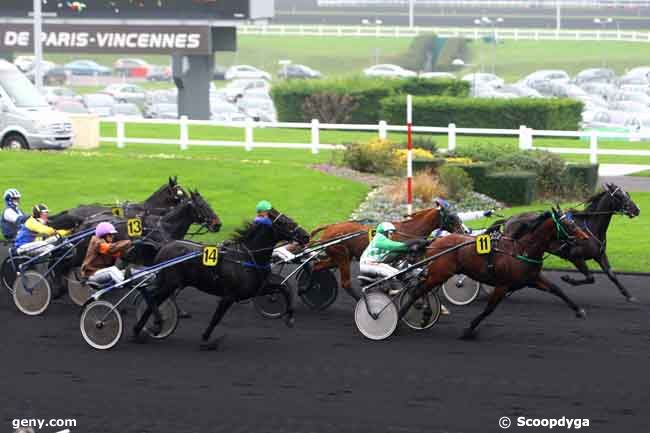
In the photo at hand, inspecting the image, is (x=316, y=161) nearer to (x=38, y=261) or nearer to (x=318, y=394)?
(x=38, y=261)

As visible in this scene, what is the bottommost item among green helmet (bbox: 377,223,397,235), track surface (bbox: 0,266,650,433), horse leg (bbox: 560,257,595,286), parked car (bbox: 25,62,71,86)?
track surface (bbox: 0,266,650,433)

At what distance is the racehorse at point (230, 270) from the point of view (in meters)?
14.1

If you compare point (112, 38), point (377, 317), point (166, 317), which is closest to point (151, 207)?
point (166, 317)

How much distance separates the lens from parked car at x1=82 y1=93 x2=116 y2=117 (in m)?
53.6

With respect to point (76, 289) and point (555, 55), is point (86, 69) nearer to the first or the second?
point (555, 55)

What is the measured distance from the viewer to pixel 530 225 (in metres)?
14.6

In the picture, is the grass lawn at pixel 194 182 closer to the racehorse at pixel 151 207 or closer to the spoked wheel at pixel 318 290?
the racehorse at pixel 151 207

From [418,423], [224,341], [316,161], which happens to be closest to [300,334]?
[224,341]

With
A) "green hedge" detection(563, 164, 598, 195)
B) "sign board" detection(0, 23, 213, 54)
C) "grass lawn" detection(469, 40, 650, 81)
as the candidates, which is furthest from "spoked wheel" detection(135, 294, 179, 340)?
"grass lawn" detection(469, 40, 650, 81)

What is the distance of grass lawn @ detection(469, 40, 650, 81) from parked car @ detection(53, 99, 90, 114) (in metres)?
30.8

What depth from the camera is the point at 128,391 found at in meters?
12.3

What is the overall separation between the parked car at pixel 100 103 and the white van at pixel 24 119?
21192 millimetres

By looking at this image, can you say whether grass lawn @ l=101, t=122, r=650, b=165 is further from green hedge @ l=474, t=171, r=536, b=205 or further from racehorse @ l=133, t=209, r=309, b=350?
racehorse @ l=133, t=209, r=309, b=350

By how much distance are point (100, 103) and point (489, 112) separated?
21.6m
